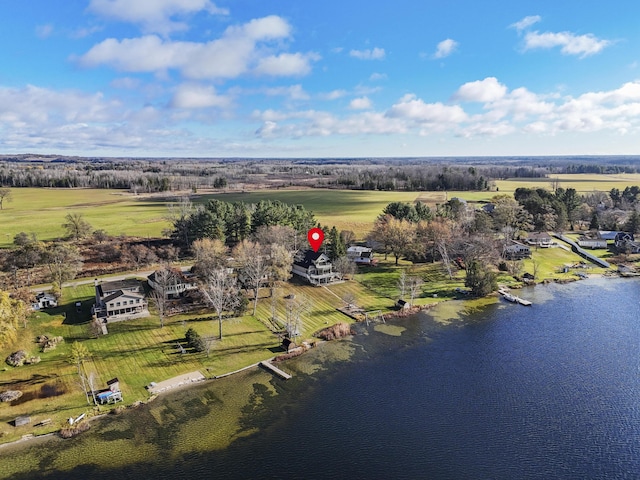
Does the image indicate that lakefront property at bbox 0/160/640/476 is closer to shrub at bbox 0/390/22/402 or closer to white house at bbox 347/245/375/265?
shrub at bbox 0/390/22/402

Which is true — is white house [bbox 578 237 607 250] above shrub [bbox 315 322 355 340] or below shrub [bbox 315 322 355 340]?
above

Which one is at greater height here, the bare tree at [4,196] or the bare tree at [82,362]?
the bare tree at [4,196]

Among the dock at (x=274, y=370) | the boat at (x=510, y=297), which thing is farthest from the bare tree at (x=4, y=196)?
the boat at (x=510, y=297)

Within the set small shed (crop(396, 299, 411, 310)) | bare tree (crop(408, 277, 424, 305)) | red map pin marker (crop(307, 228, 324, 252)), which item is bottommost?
small shed (crop(396, 299, 411, 310))

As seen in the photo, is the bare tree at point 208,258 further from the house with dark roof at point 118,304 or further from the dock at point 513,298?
the dock at point 513,298

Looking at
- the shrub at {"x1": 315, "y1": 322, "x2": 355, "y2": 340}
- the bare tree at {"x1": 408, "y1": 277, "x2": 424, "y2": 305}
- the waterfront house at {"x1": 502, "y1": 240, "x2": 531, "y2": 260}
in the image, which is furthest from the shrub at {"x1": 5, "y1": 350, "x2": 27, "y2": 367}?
the waterfront house at {"x1": 502, "y1": 240, "x2": 531, "y2": 260}

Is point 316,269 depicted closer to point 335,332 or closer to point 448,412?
point 335,332
